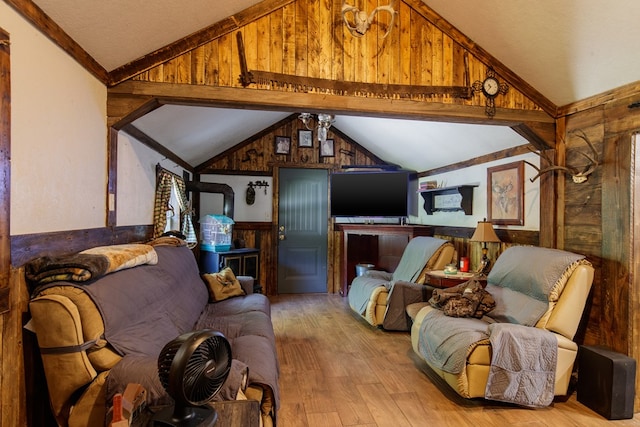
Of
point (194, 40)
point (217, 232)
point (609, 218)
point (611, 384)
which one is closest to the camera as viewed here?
point (611, 384)

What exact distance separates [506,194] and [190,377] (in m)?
3.46

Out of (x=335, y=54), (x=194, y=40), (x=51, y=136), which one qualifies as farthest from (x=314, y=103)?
(x=51, y=136)

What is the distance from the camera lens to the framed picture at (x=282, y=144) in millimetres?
5738

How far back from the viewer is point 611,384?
225 centimetres

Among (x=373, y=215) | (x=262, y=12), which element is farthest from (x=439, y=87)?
(x=373, y=215)

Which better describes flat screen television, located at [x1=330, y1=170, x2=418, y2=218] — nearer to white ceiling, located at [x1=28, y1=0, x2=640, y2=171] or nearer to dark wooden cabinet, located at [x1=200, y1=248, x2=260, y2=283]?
dark wooden cabinet, located at [x1=200, y1=248, x2=260, y2=283]

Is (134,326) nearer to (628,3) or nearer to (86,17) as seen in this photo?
(86,17)

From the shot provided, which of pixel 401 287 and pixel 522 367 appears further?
pixel 401 287

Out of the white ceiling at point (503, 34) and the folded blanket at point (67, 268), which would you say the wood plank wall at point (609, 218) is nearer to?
the white ceiling at point (503, 34)

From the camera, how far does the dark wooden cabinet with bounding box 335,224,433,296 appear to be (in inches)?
209

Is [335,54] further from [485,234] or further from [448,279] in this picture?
[448,279]

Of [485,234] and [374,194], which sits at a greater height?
[374,194]

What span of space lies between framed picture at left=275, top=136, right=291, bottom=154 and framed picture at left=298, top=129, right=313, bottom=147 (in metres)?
0.19

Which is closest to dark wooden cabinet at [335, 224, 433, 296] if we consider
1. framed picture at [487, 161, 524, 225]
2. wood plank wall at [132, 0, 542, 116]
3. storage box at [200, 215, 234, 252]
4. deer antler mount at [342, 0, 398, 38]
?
framed picture at [487, 161, 524, 225]
